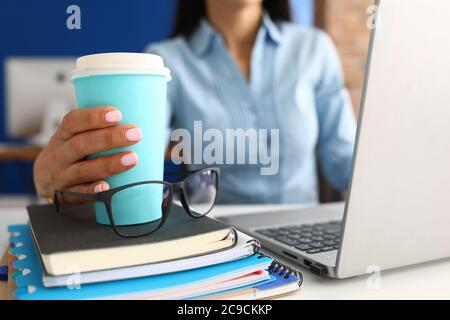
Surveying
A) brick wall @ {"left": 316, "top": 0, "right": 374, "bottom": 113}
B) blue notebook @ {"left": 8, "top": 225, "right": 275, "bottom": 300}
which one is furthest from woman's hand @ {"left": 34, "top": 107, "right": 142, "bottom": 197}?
brick wall @ {"left": 316, "top": 0, "right": 374, "bottom": 113}

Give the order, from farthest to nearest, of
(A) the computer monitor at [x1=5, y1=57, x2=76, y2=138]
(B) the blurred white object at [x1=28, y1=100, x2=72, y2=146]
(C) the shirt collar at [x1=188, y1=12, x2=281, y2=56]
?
(B) the blurred white object at [x1=28, y1=100, x2=72, y2=146] → (A) the computer monitor at [x1=5, y1=57, x2=76, y2=138] → (C) the shirt collar at [x1=188, y1=12, x2=281, y2=56]

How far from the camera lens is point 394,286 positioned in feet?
1.42

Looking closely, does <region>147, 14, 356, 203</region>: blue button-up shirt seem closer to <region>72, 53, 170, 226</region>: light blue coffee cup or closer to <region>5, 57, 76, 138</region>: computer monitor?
<region>72, 53, 170, 226</region>: light blue coffee cup

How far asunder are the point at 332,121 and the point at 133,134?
1085 mm

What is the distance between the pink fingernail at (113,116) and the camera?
423 millimetres

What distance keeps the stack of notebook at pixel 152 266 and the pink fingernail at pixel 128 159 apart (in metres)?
0.07

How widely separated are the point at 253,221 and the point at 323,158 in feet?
2.59

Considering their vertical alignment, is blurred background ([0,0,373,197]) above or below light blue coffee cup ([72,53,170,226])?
above

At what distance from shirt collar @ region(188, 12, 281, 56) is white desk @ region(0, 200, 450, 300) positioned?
41.8 inches

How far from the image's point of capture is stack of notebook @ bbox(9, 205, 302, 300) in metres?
0.35
